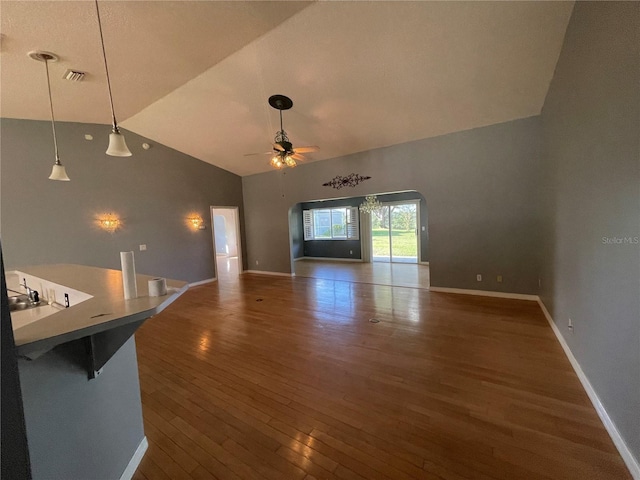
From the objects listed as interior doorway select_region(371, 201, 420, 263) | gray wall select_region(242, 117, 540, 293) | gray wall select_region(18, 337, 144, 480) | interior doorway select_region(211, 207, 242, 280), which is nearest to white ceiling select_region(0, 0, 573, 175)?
gray wall select_region(242, 117, 540, 293)

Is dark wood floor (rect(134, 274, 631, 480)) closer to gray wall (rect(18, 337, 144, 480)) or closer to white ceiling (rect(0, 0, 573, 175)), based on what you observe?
gray wall (rect(18, 337, 144, 480))

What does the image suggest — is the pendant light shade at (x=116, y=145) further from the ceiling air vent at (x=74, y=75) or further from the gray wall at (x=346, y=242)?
the gray wall at (x=346, y=242)

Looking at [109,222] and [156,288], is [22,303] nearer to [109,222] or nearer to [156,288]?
[156,288]

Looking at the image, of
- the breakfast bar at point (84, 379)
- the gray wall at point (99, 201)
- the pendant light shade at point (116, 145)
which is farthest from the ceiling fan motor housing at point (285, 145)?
the gray wall at point (99, 201)

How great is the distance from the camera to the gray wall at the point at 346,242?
27.8ft

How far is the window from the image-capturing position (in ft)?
31.7

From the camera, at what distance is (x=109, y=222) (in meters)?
5.41

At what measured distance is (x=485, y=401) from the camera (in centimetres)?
207

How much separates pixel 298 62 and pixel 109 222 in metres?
4.89

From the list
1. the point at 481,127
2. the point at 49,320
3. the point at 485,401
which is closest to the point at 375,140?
the point at 481,127

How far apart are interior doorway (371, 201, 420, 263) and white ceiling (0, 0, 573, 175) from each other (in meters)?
3.97

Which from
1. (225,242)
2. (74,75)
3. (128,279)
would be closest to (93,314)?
(128,279)

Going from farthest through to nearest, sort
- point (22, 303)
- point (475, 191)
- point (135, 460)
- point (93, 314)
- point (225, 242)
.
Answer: point (225, 242) < point (475, 191) < point (22, 303) < point (135, 460) < point (93, 314)

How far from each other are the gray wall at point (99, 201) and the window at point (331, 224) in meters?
4.19
